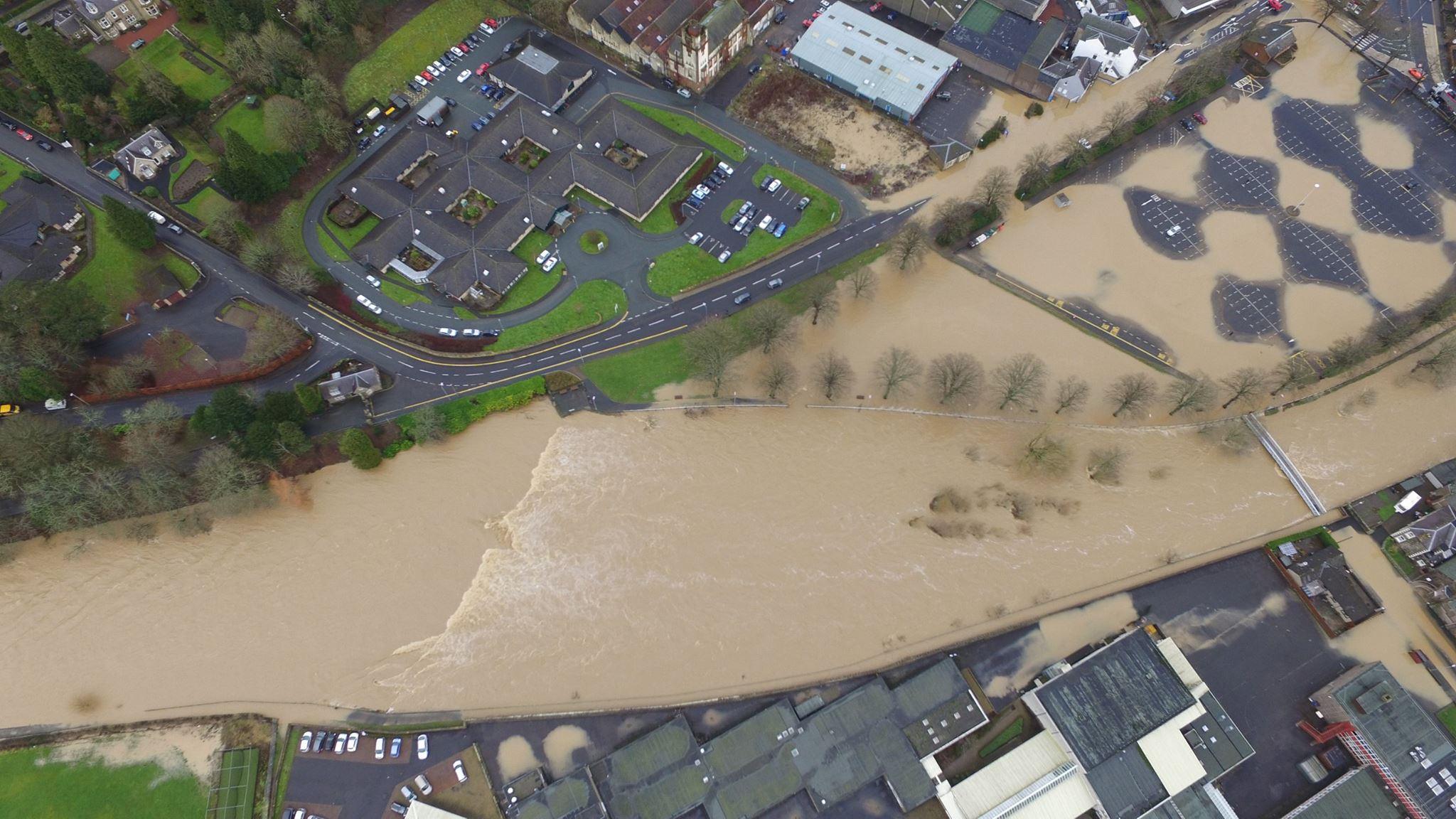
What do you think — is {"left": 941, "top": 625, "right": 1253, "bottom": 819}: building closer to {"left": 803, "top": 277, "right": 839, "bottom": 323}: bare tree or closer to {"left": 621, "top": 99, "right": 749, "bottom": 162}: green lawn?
{"left": 803, "top": 277, "right": 839, "bottom": 323}: bare tree

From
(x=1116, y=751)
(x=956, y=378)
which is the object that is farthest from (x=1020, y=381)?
(x=1116, y=751)

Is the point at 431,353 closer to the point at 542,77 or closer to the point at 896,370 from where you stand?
the point at 542,77

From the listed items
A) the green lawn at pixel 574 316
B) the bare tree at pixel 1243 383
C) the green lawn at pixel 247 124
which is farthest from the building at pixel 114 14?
the bare tree at pixel 1243 383

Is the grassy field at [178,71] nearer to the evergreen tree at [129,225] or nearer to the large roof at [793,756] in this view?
the evergreen tree at [129,225]

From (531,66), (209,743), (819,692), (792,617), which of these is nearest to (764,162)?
(531,66)

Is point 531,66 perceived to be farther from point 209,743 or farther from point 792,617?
point 209,743

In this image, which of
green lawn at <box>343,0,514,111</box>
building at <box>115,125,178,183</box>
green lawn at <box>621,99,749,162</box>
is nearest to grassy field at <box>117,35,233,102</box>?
building at <box>115,125,178,183</box>
